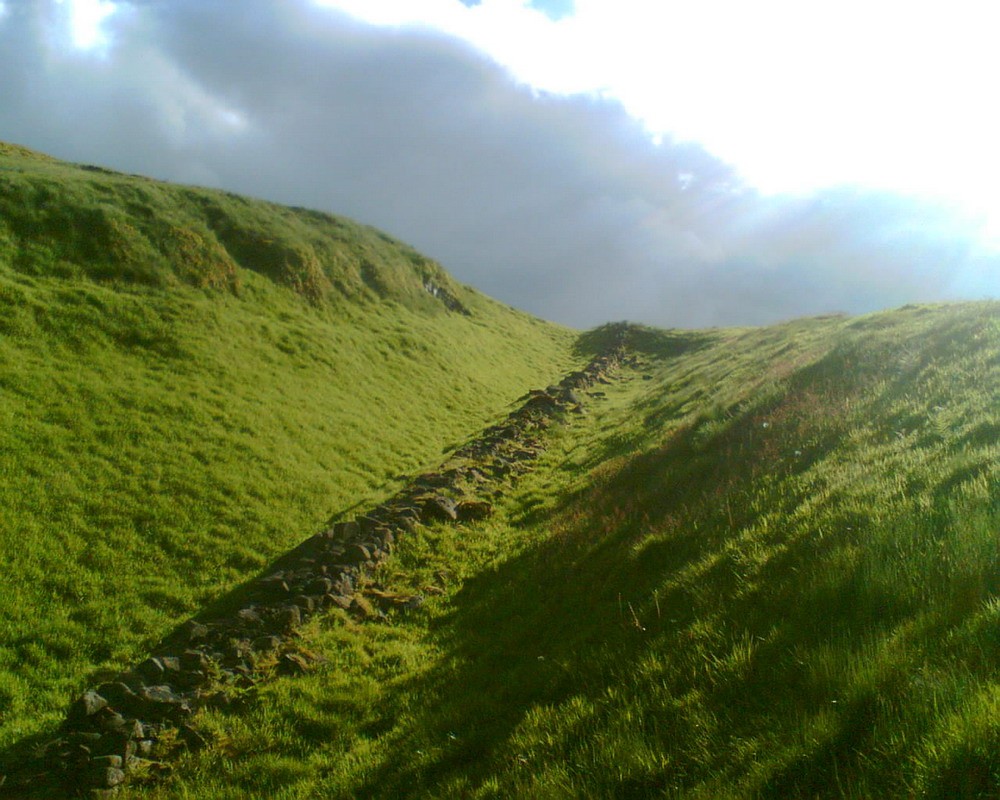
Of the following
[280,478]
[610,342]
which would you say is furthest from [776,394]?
[610,342]

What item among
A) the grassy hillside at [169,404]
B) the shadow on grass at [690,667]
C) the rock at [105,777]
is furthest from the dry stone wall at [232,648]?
the shadow on grass at [690,667]

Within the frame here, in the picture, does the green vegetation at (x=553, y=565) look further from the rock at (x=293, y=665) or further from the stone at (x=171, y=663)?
the stone at (x=171, y=663)

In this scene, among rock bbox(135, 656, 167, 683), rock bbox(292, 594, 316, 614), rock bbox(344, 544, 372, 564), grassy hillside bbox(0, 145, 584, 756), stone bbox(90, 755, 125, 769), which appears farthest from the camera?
rock bbox(344, 544, 372, 564)

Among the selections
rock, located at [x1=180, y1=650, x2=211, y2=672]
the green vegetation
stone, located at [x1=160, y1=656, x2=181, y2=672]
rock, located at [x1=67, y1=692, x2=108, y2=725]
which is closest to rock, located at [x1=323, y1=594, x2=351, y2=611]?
the green vegetation

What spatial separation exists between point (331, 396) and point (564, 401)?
12.6m

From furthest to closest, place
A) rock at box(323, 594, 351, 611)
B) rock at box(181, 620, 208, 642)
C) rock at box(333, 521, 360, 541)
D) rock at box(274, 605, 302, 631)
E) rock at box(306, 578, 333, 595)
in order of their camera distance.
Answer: rock at box(333, 521, 360, 541) < rock at box(306, 578, 333, 595) < rock at box(323, 594, 351, 611) < rock at box(274, 605, 302, 631) < rock at box(181, 620, 208, 642)

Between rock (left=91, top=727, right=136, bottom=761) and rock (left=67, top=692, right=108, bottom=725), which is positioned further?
rock (left=67, top=692, right=108, bottom=725)

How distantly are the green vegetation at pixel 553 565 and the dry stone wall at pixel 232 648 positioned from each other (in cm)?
40

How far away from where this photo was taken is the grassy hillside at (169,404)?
1161 centimetres

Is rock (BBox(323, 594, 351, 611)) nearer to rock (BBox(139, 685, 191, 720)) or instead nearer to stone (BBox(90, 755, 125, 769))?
rock (BBox(139, 685, 191, 720))

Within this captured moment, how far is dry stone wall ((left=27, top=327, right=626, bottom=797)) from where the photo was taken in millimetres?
7145

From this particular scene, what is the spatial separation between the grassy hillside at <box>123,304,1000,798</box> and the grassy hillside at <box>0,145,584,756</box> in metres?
4.51

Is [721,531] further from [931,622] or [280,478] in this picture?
[280,478]

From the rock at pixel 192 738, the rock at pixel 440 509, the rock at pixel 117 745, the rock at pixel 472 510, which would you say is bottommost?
the rock at pixel 192 738
